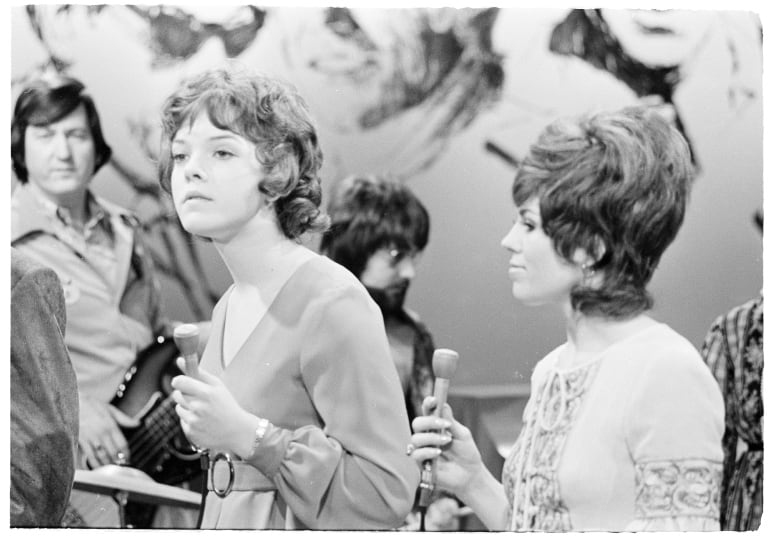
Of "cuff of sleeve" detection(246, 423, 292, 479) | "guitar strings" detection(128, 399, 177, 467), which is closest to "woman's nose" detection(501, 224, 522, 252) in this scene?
"cuff of sleeve" detection(246, 423, 292, 479)

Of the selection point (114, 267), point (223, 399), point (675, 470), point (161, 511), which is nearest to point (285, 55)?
point (114, 267)

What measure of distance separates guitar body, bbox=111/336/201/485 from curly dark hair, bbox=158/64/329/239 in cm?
48

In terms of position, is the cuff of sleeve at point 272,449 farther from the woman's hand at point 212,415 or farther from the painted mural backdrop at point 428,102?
the painted mural backdrop at point 428,102

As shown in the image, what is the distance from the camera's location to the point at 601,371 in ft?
8.93

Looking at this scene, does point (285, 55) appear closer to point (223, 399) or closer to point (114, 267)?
point (114, 267)

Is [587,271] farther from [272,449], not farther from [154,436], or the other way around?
[154,436]

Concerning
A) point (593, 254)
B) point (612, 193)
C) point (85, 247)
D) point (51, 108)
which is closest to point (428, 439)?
point (593, 254)

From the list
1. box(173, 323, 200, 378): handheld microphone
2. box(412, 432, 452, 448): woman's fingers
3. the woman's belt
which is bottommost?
the woman's belt

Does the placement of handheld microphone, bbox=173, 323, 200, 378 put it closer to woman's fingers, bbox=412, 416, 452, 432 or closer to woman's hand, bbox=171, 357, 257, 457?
woman's hand, bbox=171, 357, 257, 457

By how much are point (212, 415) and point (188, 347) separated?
0.18 metres

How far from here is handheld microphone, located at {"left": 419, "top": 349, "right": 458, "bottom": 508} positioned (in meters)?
2.78

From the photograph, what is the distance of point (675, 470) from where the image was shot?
266cm

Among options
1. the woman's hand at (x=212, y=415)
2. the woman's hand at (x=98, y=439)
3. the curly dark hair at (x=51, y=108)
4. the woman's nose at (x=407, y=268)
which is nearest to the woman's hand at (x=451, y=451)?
the woman's nose at (x=407, y=268)

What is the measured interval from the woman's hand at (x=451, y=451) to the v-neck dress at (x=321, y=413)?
0.06m
